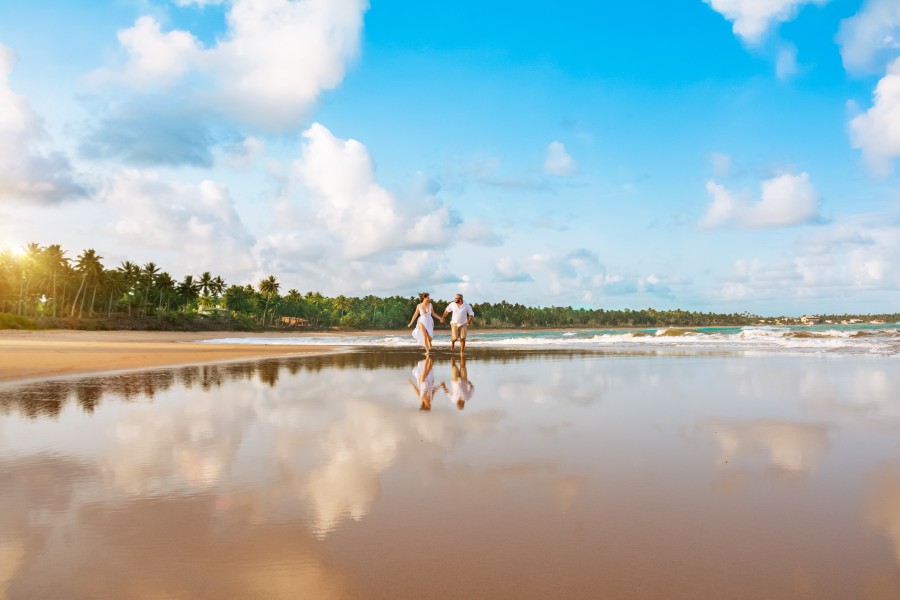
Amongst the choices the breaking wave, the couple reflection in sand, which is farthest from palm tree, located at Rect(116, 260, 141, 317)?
the couple reflection in sand

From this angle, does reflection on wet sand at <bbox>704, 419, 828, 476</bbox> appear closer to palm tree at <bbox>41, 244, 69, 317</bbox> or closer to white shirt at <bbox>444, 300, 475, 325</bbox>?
white shirt at <bbox>444, 300, 475, 325</bbox>

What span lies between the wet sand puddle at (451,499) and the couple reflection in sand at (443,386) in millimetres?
593

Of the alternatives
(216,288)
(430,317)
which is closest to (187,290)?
(216,288)

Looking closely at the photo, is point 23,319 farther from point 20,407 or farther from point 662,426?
point 662,426

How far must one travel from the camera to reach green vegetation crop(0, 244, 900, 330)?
88.8 m

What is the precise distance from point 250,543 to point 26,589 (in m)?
1.12

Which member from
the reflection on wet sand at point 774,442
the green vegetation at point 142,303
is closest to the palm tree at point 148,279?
the green vegetation at point 142,303

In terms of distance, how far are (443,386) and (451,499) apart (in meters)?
7.24

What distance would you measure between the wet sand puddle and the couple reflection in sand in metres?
0.59

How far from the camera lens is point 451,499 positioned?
4.19 meters

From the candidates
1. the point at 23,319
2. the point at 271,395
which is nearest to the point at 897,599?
the point at 271,395

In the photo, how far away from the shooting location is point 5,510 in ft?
13.4

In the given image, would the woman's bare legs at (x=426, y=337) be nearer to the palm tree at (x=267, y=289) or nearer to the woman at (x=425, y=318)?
the woman at (x=425, y=318)

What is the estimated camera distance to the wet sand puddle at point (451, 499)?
2918 mm
